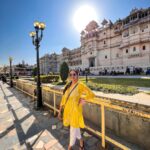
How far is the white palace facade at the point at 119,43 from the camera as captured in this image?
36.8 metres

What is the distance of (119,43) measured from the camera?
147 ft

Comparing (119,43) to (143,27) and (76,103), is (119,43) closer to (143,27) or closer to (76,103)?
(143,27)

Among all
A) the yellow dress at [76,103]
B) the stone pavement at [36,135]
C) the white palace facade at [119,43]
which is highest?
the white palace facade at [119,43]

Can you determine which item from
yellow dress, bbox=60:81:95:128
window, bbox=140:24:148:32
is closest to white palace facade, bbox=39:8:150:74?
window, bbox=140:24:148:32

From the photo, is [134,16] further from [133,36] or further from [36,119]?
[36,119]

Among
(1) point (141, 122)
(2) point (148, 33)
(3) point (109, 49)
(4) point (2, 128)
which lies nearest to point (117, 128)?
(1) point (141, 122)

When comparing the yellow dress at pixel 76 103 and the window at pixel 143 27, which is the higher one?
the window at pixel 143 27

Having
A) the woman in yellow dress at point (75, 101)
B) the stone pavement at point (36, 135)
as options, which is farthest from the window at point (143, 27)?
the woman in yellow dress at point (75, 101)

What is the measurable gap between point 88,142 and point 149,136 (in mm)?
1523

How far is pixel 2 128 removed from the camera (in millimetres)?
4625

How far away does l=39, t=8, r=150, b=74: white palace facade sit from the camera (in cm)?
3675

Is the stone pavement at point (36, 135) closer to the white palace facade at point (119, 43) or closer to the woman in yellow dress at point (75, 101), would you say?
the woman in yellow dress at point (75, 101)

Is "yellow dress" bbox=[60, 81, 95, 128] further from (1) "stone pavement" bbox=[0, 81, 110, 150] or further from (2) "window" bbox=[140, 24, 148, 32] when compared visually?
(2) "window" bbox=[140, 24, 148, 32]

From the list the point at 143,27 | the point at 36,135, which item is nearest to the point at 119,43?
the point at 143,27
